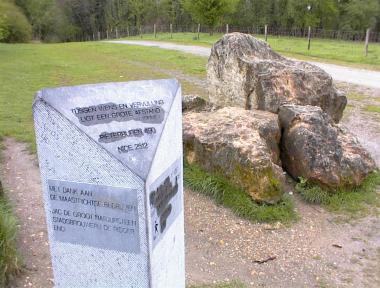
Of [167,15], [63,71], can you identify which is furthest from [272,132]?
[167,15]

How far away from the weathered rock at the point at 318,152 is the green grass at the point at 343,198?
107 mm

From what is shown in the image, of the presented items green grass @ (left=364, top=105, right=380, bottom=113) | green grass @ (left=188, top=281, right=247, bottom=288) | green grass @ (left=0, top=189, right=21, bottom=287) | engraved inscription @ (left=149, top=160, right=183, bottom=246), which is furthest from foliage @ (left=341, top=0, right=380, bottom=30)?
engraved inscription @ (left=149, top=160, right=183, bottom=246)

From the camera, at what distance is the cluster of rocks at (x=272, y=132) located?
6.05 metres

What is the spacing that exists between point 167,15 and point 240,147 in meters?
56.9

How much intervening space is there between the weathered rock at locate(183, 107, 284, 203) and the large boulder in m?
0.88

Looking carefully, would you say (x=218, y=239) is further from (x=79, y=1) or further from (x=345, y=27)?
(x=79, y=1)

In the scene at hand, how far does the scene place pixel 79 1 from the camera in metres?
69.7

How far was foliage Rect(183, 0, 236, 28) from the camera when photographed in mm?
37781

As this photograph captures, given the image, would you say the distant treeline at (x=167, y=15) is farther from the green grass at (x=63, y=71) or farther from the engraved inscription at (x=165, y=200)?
the engraved inscription at (x=165, y=200)

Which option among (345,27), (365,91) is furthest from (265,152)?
(345,27)

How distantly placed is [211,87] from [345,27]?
1681 inches

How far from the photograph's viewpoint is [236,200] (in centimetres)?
603

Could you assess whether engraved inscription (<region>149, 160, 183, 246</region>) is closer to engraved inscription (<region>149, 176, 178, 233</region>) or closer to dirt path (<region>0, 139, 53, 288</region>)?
engraved inscription (<region>149, 176, 178, 233</region>)

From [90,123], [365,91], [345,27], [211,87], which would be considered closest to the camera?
[90,123]
